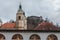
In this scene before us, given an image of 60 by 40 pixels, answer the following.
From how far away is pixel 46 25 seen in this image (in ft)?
190

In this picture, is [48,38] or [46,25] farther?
[46,25]

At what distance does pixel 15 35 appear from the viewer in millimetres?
26109

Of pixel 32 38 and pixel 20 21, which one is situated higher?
pixel 20 21

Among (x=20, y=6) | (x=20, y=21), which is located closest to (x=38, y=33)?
(x=20, y=21)

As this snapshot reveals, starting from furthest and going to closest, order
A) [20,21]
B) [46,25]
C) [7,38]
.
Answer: [20,21] → [46,25] → [7,38]

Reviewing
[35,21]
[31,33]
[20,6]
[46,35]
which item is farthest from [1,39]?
[35,21]

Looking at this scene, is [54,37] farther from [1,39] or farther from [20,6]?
[20,6]

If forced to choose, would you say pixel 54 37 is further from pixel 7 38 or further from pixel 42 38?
pixel 7 38

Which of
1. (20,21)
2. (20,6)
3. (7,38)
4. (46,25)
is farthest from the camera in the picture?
(20,6)

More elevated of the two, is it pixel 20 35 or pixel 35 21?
pixel 35 21

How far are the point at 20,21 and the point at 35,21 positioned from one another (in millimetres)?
17636

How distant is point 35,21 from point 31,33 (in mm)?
72257

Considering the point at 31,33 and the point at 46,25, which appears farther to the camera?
the point at 46,25

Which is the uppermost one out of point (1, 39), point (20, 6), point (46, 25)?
point (20, 6)
